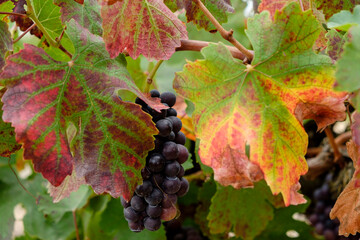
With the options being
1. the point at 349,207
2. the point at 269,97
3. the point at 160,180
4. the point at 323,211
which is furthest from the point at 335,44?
the point at 323,211

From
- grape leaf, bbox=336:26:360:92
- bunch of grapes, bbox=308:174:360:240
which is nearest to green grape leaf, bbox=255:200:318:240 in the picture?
bunch of grapes, bbox=308:174:360:240

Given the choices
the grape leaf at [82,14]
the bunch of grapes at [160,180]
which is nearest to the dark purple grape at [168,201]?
the bunch of grapes at [160,180]

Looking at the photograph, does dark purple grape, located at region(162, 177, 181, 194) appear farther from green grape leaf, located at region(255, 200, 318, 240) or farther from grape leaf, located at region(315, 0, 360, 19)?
green grape leaf, located at region(255, 200, 318, 240)

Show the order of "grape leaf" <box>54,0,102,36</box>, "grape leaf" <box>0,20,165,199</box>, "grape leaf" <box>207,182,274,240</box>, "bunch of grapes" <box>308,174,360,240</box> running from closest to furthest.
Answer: "grape leaf" <box>0,20,165,199</box> < "grape leaf" <box>54,0,102,36</box> < "grape leaf" <box>207,182,274,240</box> < "bunch of grapes" <box>308,174,360,240</box>

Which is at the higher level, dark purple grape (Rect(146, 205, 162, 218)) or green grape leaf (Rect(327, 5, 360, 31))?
green grape leaf (Rect(327, 5, 360, 31))

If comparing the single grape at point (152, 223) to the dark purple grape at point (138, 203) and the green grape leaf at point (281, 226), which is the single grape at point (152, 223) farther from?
the green grape leaf at point (281, 226)

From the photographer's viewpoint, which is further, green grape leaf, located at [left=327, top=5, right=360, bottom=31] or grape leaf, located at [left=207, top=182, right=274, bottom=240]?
grape leaf, located at [left=207, top=182, right=274, bottom=240]
